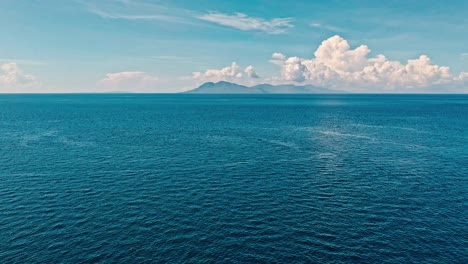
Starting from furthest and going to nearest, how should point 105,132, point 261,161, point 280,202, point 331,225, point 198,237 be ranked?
point 105,132
point 261,161
point 280,202
point 331,225
point 198,237

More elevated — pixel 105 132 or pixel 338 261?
pixel 105 132

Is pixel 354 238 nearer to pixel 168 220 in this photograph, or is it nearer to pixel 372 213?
pixel 372 213

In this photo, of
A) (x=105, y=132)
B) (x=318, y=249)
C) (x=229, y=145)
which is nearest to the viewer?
(x=318, y=249)

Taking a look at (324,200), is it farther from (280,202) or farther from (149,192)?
(149,192)

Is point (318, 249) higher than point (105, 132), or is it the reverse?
point (105, 132)

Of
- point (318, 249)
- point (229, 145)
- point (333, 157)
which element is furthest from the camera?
point (229, 145)

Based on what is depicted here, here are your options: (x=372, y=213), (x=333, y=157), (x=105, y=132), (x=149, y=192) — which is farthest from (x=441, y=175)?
(x=105, y=132)

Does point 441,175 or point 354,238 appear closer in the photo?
point 354,238

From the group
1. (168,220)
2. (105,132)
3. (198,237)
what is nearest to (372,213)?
(198,237)

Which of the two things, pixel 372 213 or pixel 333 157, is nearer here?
pixel 372 213
